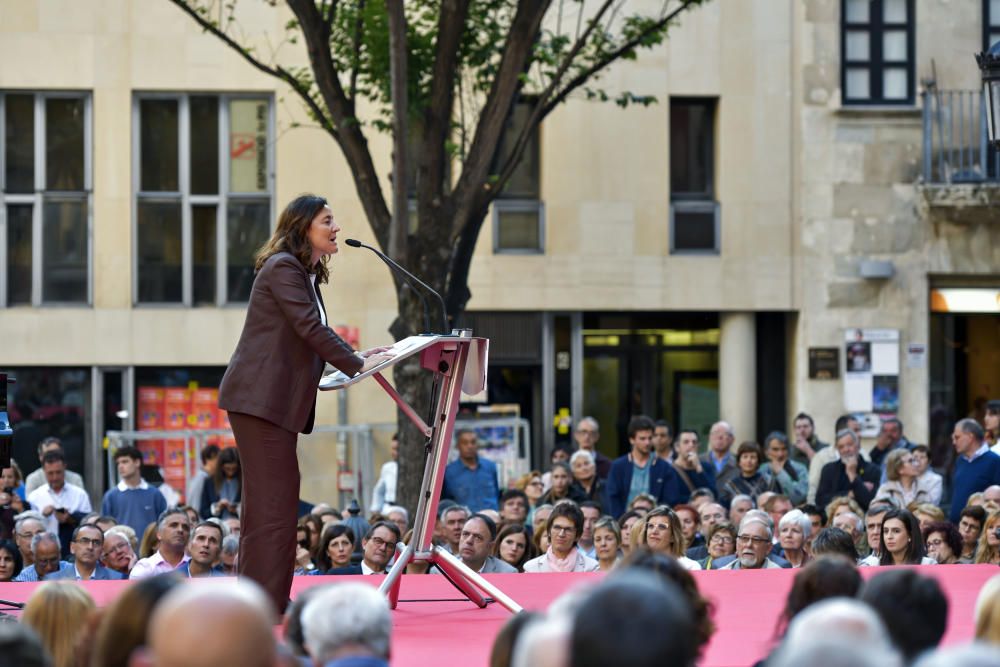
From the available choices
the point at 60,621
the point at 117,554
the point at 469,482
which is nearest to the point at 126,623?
the point at 60,621

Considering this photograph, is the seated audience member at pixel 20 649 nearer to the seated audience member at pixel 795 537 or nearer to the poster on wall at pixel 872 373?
the seated audience member at pixel 795 537

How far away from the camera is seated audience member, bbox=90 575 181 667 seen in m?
4.48

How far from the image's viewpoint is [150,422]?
20.5m

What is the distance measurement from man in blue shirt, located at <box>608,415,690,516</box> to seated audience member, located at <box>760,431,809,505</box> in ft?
4.98

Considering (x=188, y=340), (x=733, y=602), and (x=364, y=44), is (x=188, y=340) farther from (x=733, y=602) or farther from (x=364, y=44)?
(x=733, y=602)

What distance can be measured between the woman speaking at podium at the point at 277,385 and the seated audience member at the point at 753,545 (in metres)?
4.11

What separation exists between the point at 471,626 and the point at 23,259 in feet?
48.1

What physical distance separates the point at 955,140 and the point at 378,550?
41.3 feet

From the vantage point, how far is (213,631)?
12.3 ft


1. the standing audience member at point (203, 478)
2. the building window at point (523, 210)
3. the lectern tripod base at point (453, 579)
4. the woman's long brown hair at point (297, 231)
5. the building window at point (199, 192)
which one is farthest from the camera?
the building window at point (523, 210)

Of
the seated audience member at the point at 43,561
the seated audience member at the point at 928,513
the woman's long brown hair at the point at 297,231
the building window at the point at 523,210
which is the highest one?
the building window at the point at 523,210

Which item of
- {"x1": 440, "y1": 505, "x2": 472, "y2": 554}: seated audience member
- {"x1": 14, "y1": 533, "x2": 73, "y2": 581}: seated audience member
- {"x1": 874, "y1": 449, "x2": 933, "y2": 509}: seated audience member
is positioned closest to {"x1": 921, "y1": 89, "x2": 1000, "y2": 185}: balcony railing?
{"x1": 874, "y1": 449, "x2": 933, "y2": 509}: seated audience member

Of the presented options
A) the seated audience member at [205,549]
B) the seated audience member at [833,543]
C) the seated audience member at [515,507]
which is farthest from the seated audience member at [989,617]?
the seated audience member at [515,507]

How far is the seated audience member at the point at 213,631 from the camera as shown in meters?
3.72
